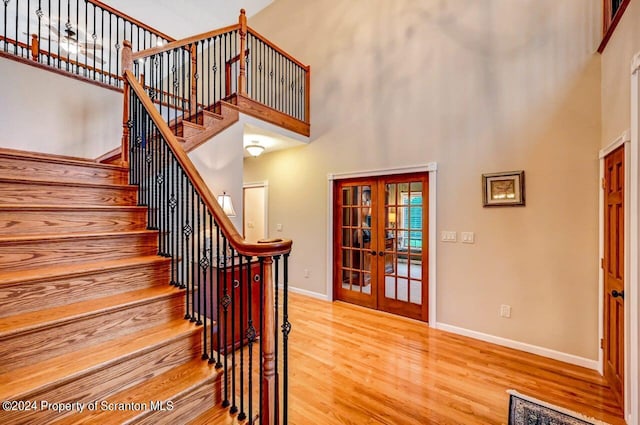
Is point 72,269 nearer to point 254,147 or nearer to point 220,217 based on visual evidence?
point 220,217

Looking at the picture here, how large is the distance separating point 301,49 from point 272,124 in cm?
184

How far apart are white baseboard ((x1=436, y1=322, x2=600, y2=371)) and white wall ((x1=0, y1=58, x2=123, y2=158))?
4.90 m

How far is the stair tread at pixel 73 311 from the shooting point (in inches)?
51.1

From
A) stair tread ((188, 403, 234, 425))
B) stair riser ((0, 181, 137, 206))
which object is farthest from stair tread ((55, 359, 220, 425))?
stair riser ((0, 181, 137, 206))

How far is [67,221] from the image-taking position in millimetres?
1908

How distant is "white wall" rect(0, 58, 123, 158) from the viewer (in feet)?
9.85

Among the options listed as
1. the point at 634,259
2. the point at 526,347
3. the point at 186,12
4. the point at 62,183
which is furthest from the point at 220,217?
the point at 186,12

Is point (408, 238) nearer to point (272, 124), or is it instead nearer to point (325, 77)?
point (272, 124)

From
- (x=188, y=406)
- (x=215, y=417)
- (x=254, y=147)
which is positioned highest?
(x=254, y=147)

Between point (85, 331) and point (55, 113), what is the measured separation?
3.13 m

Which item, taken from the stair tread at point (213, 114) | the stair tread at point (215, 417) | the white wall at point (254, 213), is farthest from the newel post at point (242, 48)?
the stair tread at point (215, 417)

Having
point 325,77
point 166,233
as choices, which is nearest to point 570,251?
point 166,233

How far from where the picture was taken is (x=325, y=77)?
4.49 m

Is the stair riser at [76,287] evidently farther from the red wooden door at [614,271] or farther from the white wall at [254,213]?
the white wall at [254,213]
